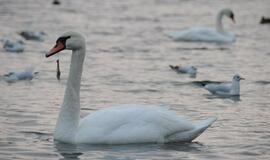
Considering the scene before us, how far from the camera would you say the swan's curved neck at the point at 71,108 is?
1070 cm

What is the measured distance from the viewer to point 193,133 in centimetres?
1088

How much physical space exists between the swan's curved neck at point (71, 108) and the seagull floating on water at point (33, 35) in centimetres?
1009

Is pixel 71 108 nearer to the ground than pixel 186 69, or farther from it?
nearer to the ground

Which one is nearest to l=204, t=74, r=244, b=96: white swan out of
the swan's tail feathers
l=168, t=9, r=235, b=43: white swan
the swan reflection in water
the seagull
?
the seagull

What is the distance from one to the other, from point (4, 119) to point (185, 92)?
3856 millimetres

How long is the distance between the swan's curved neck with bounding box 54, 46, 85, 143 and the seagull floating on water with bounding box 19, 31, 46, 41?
1009 centimetres

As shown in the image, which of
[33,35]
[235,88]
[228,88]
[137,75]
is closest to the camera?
[235,88]

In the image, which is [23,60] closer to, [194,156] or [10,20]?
[10,20]

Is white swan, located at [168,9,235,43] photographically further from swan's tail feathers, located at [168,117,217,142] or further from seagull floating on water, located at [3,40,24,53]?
swan's tail feathers, located at [168,117,217,142]

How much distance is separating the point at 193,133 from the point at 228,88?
174 inches

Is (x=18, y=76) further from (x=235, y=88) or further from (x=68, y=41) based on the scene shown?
(x=68, y=41)

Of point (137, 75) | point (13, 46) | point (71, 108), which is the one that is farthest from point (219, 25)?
point (71, 108)

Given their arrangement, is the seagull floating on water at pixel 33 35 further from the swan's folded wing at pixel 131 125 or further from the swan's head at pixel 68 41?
the swan's folded wing at pixel 131 125

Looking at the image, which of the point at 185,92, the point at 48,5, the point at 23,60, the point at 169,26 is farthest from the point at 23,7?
the point at 185,92
